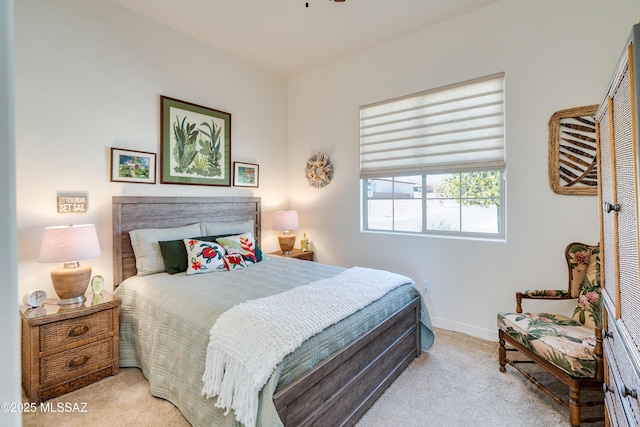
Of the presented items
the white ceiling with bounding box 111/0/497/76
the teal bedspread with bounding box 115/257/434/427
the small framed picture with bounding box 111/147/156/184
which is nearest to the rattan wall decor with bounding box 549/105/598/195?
the white ceiling with bounding box 111/0/497/76

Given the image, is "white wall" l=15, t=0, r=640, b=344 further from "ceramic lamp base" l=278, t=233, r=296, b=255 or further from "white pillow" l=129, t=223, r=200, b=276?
"ceramic lamp base" l=278, t=233, r=296, b=255

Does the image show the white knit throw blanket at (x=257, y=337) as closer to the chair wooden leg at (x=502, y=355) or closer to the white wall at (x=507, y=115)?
the chair wooden leg at (x=502, y=355)

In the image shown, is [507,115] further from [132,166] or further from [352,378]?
[132,166]

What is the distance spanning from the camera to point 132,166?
108 inches

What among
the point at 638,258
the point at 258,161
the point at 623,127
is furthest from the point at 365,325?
the point at 258,161

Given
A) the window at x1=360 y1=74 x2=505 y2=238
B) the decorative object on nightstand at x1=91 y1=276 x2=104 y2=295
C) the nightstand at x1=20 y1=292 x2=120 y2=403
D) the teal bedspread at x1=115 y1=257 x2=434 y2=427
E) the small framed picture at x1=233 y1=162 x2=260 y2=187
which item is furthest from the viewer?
the small framed picture at x1=233 y1=162 x2=260 y2=187

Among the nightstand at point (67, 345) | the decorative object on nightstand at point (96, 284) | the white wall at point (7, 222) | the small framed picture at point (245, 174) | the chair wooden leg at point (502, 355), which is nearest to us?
the white wall at point (7, 222)

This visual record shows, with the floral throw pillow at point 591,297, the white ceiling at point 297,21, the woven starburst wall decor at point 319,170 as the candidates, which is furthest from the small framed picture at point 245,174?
the floral throw pillow at point 591,297

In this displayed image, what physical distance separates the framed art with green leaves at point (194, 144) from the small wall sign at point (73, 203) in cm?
66

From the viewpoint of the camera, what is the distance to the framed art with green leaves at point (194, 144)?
299cm

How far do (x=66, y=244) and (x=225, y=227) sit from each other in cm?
137

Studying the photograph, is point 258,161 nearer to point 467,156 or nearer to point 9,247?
point 467,156

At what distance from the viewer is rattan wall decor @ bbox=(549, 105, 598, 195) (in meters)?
2.27

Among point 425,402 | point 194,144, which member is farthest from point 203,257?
point 425,402
